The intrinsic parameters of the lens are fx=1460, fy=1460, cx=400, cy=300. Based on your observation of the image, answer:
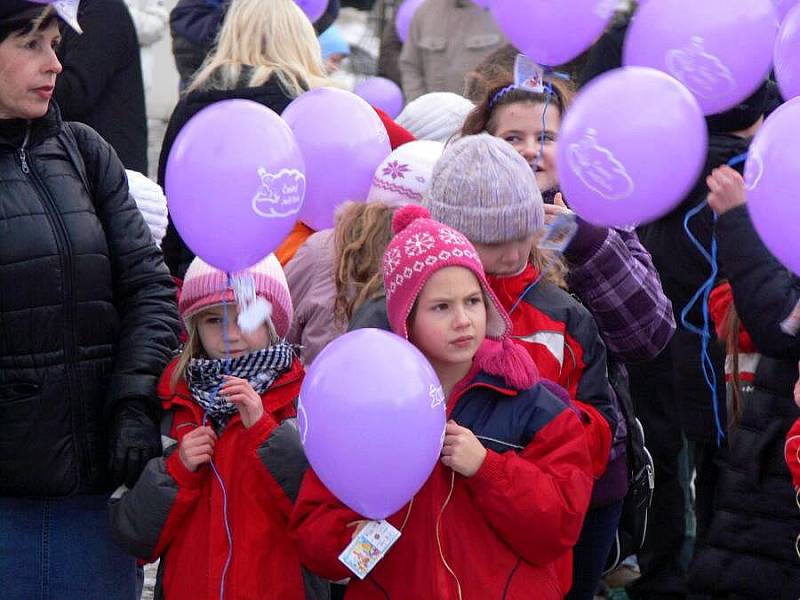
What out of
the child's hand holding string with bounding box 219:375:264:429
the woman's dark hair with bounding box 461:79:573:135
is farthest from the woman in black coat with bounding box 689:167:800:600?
the child's hand holding string with bounding box 219:375:264:429

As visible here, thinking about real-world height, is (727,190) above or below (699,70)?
below

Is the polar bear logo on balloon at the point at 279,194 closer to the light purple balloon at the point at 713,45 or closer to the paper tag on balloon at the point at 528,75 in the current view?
the paper tag on balloon at the point at 528,75

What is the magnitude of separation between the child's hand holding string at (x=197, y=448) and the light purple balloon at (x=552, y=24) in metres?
1.38

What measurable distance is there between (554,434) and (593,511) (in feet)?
2.08

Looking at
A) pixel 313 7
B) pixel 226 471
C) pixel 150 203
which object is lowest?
pixel 313 7

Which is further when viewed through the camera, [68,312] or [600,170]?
[68,312]

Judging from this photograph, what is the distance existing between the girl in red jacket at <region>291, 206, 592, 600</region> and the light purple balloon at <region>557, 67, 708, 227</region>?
0.34 meters

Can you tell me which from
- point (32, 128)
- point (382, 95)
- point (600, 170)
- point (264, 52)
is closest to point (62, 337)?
point (32, 128)

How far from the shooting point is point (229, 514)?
11.9 ft

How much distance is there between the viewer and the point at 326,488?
3.38 meters

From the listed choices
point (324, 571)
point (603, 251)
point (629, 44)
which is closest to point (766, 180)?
point (603, 251)

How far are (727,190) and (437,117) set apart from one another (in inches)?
71.5

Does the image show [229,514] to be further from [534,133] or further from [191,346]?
[534,133]

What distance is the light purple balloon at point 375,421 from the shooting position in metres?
3.11
